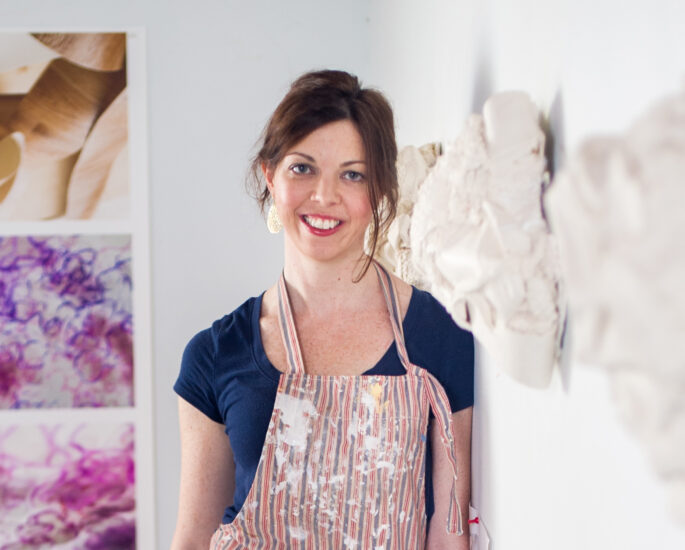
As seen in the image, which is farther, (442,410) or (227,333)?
(227,333)

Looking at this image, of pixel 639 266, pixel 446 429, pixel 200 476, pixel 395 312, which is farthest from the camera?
pixel 200 476

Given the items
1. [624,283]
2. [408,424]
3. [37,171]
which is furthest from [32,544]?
[624,283]

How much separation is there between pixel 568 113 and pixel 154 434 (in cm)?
195

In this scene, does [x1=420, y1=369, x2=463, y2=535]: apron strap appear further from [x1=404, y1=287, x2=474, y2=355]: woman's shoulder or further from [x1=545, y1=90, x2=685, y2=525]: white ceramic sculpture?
[x1=545, y1=90, x2=685, y2=525]: white ceramic sculpture

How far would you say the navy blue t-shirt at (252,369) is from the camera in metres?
1.17

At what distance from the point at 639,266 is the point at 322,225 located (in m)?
0.87

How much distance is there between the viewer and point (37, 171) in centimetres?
231

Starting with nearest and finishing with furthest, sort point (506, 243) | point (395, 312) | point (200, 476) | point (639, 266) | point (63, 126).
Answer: point (639, 266) → point (506, 243) → point (395, 312) → point (200, 476) → point (63, 126)

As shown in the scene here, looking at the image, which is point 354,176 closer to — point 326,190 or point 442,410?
point 326,190

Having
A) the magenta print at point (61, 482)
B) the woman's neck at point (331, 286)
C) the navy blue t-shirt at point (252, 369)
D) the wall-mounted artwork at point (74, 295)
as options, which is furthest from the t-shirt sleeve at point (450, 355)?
the magenta print at point (61, 482)

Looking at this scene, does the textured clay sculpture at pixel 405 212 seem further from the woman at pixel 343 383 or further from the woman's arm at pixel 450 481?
the woman's arm at pixel 450 481

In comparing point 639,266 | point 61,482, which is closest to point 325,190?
point 639,266

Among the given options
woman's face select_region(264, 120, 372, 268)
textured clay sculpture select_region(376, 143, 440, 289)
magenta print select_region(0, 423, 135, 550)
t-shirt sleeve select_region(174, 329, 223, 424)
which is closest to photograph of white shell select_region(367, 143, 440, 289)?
textured clay sculpture select_region(376, 143, 440, 289)

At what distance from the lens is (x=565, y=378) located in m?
0.68
